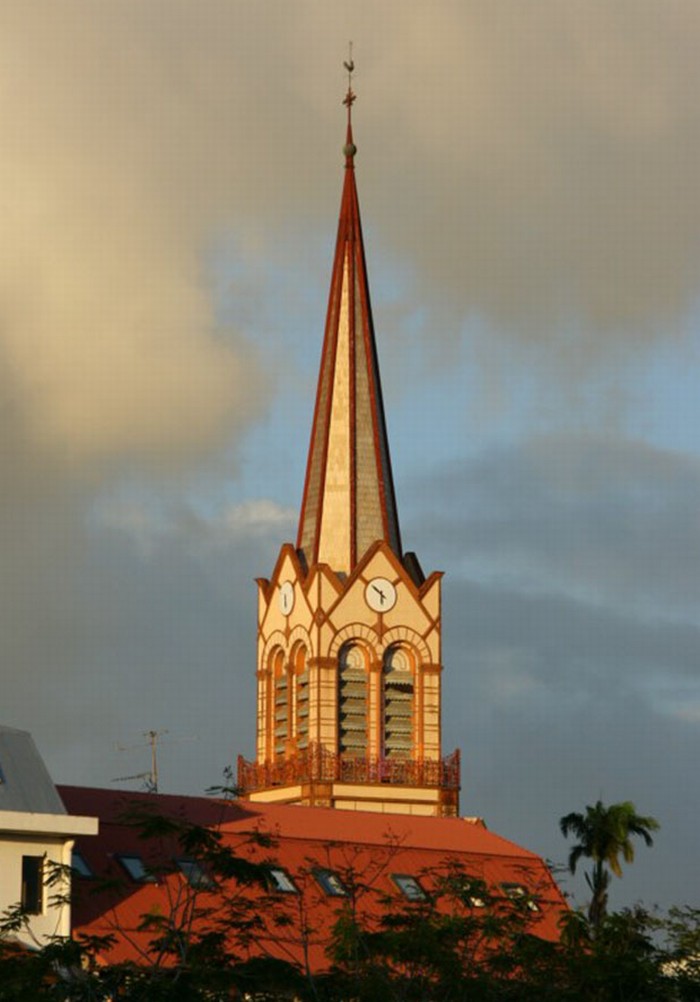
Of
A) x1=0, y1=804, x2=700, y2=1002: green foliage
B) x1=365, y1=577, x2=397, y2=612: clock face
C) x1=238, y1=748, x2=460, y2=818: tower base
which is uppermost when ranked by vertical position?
x1=365, y1=577, x2=397, y2=612: clock face

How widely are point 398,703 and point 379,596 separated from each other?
4267mm

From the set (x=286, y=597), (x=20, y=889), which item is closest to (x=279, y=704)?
(x=286, y=597)

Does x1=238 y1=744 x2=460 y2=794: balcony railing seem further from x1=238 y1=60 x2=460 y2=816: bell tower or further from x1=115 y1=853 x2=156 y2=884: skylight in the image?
x1=115 y1=853 x2=156 y2=884: skylight

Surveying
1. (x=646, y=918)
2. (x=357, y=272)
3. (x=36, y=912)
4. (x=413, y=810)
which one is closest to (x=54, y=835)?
(x=36, y=912)

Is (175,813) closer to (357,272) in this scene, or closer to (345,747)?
(345,747)

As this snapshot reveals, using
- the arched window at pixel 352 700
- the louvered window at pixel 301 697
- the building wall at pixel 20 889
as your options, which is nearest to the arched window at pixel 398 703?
the arched window at pixel 352 700

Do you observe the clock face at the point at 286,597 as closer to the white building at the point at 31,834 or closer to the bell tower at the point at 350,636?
the bell tower at the point at 350,636

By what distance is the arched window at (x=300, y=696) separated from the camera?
11197cm

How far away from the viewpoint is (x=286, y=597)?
376 feet

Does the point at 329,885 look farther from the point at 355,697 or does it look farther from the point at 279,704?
the point at 279,704

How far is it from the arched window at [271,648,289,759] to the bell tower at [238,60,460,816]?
6 cm

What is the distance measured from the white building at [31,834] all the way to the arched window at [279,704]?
3113 centimetres

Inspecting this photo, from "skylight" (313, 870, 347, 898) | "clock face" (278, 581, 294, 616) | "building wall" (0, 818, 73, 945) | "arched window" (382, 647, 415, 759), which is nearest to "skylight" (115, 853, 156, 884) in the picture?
"building wall" (0, 818, 73, 945)

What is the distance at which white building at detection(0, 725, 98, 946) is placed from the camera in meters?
78.4
